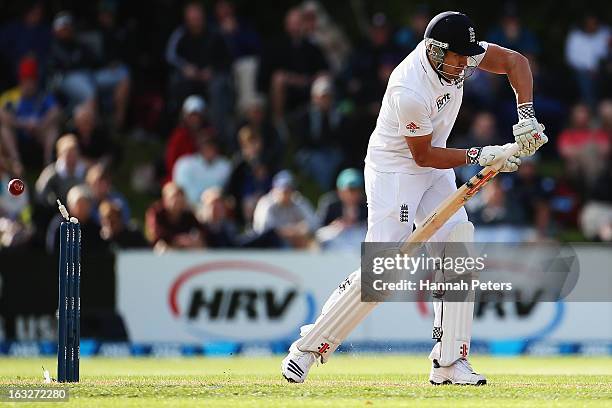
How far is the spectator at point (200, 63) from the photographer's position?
→ 1764cm

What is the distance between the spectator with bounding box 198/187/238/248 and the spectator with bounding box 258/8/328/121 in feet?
9.81

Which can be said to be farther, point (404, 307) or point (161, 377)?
point (404, 307)

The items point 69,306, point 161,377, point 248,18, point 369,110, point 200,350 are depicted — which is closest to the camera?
point 69,306

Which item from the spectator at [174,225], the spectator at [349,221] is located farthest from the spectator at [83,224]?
the spectator at [349,221]

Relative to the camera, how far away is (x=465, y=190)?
856 cm

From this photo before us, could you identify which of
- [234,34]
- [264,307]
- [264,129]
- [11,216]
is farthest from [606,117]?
[11,216]

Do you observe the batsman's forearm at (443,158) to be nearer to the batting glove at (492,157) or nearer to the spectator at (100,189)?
the batting glove at (492,157)

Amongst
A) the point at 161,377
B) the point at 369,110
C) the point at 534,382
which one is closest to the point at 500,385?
the point at 534,382

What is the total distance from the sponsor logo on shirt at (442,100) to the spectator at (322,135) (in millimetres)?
8461

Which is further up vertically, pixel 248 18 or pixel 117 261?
pixel 248 18

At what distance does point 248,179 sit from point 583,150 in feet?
15.5

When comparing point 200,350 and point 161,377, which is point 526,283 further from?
point 161,377

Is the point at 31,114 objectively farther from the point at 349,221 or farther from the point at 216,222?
the point at 349,221

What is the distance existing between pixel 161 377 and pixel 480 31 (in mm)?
12719
